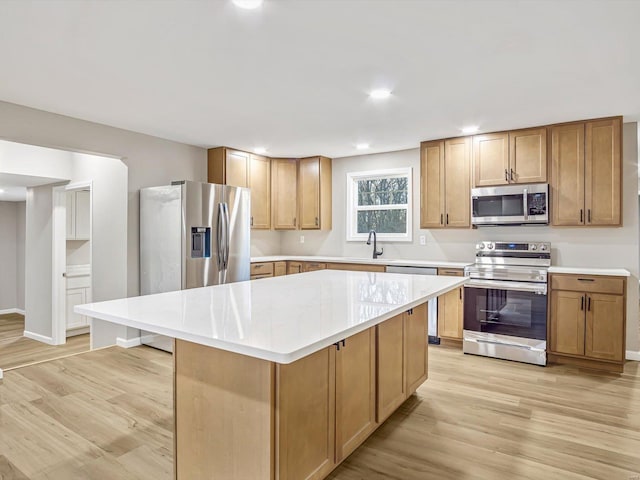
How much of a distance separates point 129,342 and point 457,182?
4092 millimetres

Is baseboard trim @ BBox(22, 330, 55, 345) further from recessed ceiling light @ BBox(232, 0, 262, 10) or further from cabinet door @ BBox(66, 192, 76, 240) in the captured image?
recessed ceiling light @ BBox(232, 0, 262, 10)

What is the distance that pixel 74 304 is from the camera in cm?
520

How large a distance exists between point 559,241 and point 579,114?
1309 mm

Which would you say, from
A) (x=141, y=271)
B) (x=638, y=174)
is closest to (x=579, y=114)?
(x=638, y=174)

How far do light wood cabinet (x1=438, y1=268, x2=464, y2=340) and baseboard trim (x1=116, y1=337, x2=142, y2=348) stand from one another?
3380mm

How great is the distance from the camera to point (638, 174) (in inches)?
151

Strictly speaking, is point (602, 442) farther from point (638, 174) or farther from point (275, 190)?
point (275, 190)

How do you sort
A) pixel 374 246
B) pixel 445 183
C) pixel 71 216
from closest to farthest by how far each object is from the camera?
pixel 445 183 < pixel 374 246 < pixel 71 216

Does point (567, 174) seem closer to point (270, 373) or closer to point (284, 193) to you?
point (284, 193)

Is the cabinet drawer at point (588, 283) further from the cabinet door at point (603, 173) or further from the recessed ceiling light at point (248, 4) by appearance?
the recessed ceiling light at point (248, 4)

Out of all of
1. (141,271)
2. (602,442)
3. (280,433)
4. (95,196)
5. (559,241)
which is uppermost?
(95,196)

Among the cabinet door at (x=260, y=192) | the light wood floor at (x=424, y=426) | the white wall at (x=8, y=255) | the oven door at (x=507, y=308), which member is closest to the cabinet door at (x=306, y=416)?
the light wood floor at (x=424, y=426)

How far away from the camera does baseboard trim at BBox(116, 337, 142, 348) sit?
4.35 metres

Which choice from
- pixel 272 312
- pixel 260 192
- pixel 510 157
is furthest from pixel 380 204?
pixel 272 312
